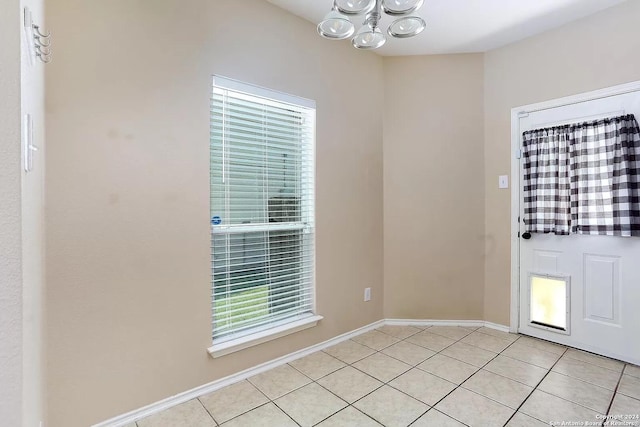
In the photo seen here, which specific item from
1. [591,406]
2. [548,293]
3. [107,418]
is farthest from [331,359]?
[548,293]

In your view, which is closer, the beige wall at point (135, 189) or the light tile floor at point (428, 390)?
the beige wall at point (135, 189)

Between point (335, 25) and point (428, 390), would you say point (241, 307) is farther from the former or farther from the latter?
point (335, 25)

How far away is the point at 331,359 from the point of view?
2.48 meters

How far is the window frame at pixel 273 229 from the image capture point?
6.85 feet

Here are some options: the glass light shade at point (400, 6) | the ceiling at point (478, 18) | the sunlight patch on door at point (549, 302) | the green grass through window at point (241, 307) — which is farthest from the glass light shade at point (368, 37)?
the sunlight patch on door at point (549, 302)

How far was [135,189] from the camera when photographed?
1758 millimetres

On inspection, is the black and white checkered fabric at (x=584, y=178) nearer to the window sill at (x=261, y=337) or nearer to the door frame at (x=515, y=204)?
the door frame at (x=515, y=204)

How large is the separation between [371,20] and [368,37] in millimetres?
92

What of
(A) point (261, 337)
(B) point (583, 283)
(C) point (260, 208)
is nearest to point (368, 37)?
(C) point (260, 208)

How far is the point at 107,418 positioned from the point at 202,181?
140 cm

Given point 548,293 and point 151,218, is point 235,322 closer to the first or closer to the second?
point 151,218

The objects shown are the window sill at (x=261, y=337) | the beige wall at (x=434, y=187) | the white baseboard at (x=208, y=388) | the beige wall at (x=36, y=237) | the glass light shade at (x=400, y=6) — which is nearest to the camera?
the beige wall at (x=36, y=237)

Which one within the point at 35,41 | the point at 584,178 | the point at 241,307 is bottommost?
the point at 241,307

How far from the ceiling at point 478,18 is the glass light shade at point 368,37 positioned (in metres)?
0.75
